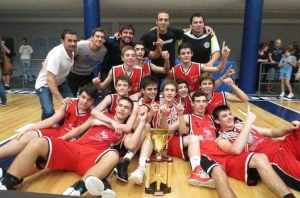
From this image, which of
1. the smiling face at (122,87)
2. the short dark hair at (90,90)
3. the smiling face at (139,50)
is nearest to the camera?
the short dark hair at (90,90)

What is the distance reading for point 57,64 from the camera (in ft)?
11.2

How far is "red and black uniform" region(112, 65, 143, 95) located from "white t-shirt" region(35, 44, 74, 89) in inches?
25.0

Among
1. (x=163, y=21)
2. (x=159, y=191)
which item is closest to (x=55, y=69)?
(x=163, y=21)

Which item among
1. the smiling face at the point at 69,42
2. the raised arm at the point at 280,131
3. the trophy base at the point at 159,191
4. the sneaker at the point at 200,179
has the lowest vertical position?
the trophy base at the point at 159,191

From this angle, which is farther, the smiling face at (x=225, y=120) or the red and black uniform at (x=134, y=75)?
the red and black uniform at (x=134, y=75)

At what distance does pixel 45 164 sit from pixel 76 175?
351 millimetres

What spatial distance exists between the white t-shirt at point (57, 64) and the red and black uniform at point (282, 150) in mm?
2176

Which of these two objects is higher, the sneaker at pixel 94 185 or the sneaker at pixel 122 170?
the sneaker at pixel 94 185

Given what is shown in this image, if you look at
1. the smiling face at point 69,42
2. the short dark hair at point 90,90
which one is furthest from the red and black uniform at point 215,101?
the smiling face at point 69,42

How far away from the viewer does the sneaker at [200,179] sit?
2.40 meters

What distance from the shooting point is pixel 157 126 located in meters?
3.18

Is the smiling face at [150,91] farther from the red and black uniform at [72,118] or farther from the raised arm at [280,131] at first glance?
the raised arm at [280,131]

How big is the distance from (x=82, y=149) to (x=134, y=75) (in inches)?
54.5

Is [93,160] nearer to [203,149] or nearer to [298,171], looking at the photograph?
[203,149]
